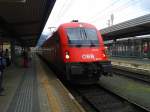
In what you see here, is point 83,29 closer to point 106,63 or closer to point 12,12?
point 106,63

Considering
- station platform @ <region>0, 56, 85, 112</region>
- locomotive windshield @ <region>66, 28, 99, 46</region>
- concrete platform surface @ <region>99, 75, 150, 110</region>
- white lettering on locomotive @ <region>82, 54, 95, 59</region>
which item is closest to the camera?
station platform @ <region>0, 56, 85, 112</region>

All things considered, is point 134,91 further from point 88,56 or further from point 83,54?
point 83,54

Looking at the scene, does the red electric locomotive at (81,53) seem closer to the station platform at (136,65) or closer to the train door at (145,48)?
the station platform at (136,65)

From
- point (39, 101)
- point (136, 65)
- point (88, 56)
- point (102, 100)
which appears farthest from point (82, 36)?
point (136, 65)

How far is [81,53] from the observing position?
1346 centimetres

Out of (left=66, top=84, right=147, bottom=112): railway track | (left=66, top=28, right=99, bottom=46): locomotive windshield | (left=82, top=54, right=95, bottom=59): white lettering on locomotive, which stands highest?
(left=66, top=28, right=99, bottom=46): locomotive windshield

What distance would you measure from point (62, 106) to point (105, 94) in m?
4.11

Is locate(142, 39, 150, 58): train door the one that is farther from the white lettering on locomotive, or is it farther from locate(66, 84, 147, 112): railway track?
the white lettering on locomotive

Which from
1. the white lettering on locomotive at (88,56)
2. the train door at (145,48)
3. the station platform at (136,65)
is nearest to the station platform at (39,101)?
the white lettering on locomotive at (88,56)

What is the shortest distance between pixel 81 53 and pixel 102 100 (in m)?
2.90

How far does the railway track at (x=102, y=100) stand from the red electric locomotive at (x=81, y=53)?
56 cm

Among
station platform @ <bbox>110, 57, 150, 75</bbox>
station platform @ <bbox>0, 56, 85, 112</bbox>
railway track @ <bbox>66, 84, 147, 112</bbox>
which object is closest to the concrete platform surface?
railway track @ <bbox>66, 84, 147, 112</bbox>

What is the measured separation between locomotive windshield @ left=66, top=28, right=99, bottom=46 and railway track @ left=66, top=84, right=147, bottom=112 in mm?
2020

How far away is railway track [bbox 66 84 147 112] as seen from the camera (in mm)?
9688
